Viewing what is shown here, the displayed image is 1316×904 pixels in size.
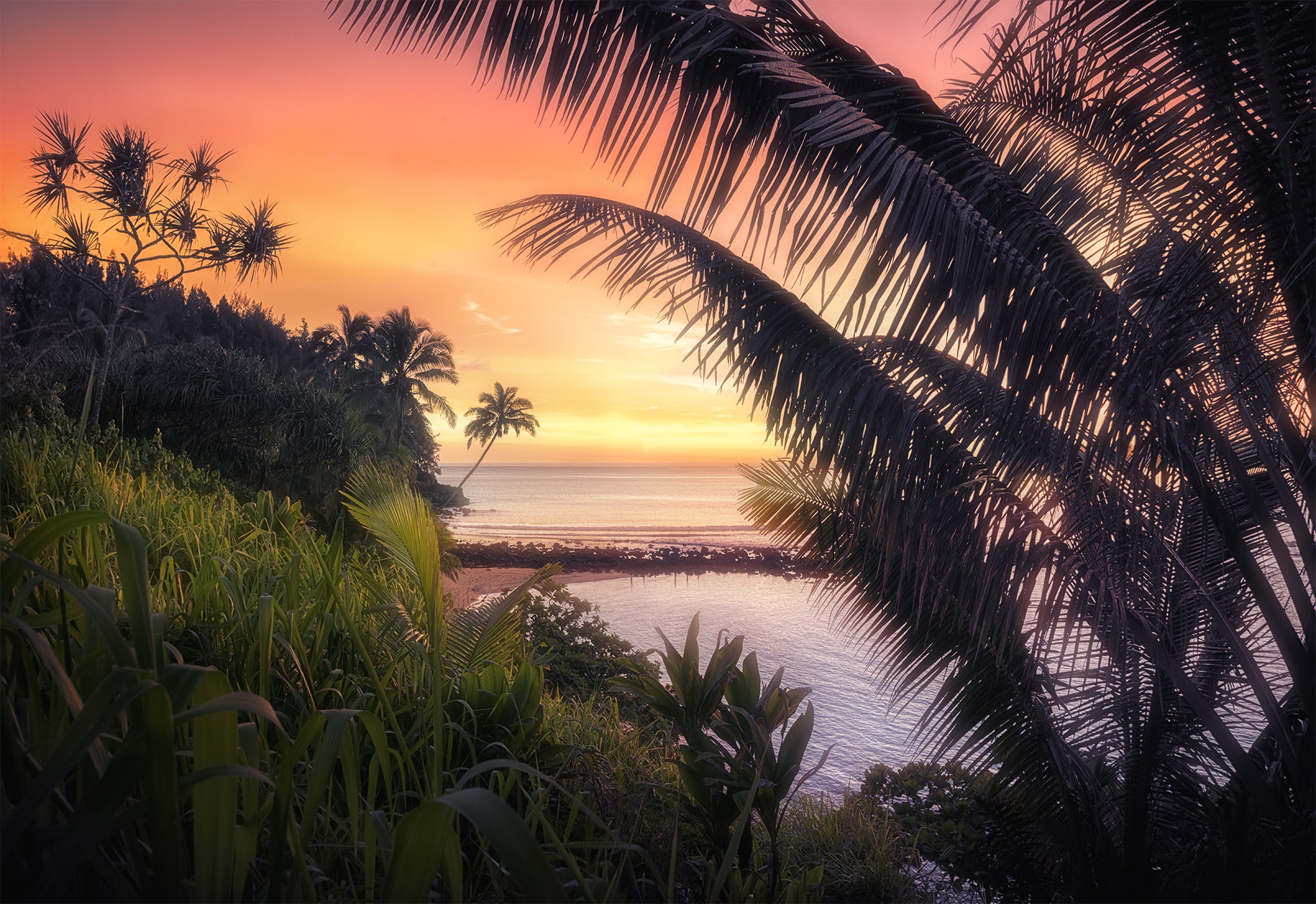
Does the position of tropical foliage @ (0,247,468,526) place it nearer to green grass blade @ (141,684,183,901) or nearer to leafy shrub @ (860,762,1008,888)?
leafy shrub @ (860,762,1008,888)

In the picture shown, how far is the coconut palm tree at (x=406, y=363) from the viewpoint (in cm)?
3142

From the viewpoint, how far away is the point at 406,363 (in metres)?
31.9

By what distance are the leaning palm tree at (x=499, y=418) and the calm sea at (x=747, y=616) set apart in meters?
5.46

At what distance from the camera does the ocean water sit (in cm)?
2709

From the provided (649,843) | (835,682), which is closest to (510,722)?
(649,843)

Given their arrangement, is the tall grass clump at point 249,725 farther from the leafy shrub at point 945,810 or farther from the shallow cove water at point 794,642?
the leafy shrub at point 945,810

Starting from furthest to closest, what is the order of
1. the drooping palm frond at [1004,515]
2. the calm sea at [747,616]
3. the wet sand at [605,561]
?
the wet sand at [605,561]
the calm sea at [747,616]
the drooping palm frond at [1004,515]

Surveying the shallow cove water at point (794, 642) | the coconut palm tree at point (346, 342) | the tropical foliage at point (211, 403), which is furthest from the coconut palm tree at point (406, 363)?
the shallow cove water at point (794, 642)

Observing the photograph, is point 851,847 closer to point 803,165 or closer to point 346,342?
point 803,165


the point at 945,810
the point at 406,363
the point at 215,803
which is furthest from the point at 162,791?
the point at 406,363

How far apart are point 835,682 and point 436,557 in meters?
8.78

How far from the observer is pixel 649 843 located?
2648 millimetres

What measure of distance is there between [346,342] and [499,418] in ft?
32.8

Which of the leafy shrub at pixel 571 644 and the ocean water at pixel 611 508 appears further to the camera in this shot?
the ocean water at pixel 611 508
